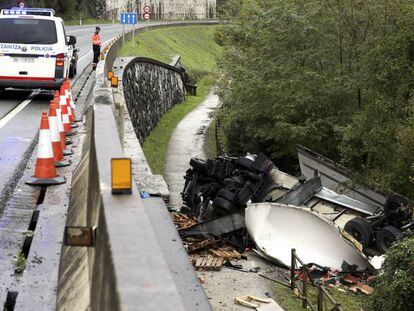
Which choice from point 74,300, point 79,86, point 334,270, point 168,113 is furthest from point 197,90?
point 74,300

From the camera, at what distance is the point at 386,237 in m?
16.7

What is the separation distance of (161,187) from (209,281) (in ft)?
24.4

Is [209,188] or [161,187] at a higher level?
[161,187]

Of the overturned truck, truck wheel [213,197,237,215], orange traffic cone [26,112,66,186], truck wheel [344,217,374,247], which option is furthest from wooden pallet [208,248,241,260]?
orange traffic cone [26,112,66,186]

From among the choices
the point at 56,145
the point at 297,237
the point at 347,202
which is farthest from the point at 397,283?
the point at 56,145

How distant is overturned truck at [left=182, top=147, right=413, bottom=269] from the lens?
16.4m

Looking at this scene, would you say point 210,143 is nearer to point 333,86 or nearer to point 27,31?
point 333,86

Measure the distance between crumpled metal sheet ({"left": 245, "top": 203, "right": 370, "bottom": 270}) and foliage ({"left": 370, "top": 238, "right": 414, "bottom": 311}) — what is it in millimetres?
2266

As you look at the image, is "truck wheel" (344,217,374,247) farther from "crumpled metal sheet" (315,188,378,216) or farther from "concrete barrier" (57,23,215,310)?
"concrete barrier" (57,23,215,310)

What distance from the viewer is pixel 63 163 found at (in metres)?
10.1

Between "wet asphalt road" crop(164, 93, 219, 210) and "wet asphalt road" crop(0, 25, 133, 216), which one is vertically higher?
"wet asphalt road" crop(0, 25, 133, 216)

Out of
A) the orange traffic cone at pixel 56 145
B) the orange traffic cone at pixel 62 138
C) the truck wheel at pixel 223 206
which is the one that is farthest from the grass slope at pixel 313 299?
the orange traffic cone at pixel 56 145

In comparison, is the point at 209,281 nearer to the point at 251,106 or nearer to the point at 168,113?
the point at 251,106

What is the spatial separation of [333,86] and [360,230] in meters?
8.43
